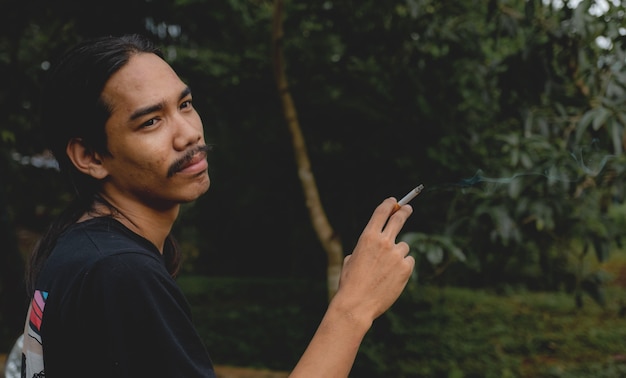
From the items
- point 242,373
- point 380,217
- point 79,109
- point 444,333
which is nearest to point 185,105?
point 79,109

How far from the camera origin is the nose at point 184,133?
1.42 meters

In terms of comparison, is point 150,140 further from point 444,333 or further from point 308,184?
point 444,333

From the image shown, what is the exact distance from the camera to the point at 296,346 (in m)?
5.98

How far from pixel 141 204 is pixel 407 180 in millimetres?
3055

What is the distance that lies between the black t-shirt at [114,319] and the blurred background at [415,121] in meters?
1.19

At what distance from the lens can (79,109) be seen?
1.39m

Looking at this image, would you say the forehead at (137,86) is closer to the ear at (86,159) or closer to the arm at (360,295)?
the ear at (86,159)

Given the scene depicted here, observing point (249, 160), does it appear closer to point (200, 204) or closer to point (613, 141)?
point (200, 204)

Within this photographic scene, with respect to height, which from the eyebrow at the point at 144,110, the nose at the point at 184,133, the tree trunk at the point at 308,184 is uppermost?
the eyebrow at the point at 144,110

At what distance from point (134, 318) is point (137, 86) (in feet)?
1.64

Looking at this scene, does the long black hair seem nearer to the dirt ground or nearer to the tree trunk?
the tree trunk

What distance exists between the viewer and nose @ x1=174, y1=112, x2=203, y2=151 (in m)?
1.42

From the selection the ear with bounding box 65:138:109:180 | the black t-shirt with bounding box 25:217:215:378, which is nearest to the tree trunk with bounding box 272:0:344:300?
the ear with bounding box 65:138:109:180

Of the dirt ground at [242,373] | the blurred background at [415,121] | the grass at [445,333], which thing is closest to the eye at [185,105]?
the blurred background at [415,121]
